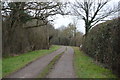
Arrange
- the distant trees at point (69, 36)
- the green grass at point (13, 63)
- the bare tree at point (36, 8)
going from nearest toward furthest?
the green grass at point (13, 63)
the bare tree at point (36, 8)
the distant trees at point (69, 36)

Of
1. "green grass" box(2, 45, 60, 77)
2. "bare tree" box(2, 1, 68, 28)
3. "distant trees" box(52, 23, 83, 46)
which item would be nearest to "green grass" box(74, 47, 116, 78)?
"green grass" box(2, 45, 60, 77)

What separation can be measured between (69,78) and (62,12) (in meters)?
13.2

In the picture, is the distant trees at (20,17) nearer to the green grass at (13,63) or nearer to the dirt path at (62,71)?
the green grass at (13,63)

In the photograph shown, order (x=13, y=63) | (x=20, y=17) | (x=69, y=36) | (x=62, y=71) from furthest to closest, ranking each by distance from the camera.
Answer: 1. (x=69, y=36)
2. (x=20, y=17)
3. (x=13, y=63)
4. (x=62, y=71)

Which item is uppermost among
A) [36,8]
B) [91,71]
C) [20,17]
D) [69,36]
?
[36,8]

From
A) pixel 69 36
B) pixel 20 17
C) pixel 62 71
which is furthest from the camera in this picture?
pixel 69 36

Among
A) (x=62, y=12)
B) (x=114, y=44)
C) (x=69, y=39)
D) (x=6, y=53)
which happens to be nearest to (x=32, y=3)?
(x=62, y=12)

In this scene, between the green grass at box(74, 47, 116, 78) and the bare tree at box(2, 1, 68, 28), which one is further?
the bare tree at box(2, 1, 68, 28)

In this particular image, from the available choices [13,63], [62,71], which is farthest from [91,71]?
[13,63]

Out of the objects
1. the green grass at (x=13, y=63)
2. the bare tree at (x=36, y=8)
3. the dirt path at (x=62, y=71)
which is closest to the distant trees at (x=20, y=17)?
the bare tree at (x=36, y=8)

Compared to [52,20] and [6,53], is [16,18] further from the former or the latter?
[52,20]

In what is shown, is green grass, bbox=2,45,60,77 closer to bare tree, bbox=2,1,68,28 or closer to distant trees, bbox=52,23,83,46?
bare tree, bbox=2,1,68,28

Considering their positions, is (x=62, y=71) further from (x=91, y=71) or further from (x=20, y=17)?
(x=20, y=17)

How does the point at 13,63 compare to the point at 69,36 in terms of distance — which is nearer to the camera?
the point at 13,63
